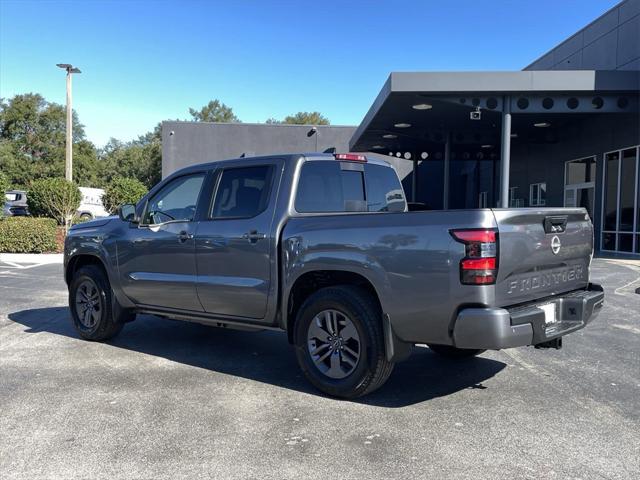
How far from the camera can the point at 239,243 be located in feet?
16.1

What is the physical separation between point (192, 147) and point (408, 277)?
29089mm

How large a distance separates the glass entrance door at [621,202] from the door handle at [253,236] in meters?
13.8

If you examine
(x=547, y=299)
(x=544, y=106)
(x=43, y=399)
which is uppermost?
(x=544, y=106)

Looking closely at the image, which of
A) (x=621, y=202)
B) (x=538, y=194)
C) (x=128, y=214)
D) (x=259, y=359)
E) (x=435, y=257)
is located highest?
(x=538, y=194)

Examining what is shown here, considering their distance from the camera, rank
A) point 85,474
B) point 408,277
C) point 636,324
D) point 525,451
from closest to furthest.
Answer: point 85,474, point 525,451, point 408,277, point 636,324

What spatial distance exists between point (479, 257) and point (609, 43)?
1569cm

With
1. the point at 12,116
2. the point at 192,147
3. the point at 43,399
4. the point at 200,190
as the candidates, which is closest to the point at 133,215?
the point at 200,190

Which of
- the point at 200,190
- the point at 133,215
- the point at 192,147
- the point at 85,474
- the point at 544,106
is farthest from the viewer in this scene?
the point at 192,147

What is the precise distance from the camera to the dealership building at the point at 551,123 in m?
13.7

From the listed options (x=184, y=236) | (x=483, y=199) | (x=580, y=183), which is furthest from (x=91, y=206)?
(x=184, y=236)

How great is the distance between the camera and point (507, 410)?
4.25 m

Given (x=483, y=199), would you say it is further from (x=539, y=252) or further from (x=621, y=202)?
(x=539, y=252)

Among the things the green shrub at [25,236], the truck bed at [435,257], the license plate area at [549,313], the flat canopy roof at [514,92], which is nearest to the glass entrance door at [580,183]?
the flat canopy roof at [514,92]

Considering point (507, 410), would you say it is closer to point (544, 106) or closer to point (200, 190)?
point (200, 190)
